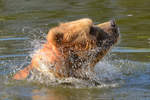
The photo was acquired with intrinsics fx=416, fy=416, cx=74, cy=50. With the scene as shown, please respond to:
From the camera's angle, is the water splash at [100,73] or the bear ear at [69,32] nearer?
the bear ear at [69,32]

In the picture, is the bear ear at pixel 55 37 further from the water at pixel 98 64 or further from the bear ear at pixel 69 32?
the water at pixel 98 64

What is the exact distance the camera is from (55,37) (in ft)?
21.9

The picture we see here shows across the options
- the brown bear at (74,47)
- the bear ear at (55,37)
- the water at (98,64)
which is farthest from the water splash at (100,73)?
the bear ear at (55,37)

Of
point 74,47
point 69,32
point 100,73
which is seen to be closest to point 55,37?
point 69,32

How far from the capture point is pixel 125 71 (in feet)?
27.2

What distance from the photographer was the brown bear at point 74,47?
6777 mm

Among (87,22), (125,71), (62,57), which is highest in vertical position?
(87,22)

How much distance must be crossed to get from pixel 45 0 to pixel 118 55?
815 cm

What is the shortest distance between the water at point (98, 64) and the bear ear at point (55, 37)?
2.57 ft

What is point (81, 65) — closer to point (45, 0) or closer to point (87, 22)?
point (87, 22)

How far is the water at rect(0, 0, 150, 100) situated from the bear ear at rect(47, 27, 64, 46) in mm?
784

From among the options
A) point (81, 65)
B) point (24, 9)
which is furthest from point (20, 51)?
point (24, 9)

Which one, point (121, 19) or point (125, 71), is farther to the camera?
point (121, 19)

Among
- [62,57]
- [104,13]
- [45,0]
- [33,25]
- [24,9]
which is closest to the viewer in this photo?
[62,57]
